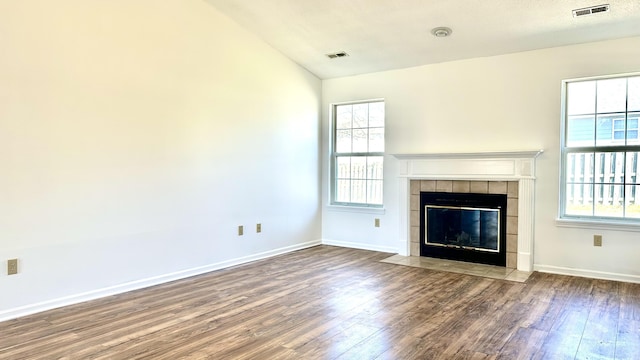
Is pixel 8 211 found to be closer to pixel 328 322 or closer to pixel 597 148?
pixel 328 322

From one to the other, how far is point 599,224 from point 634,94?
4.45ft

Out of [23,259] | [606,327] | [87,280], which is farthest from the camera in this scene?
[87,280]

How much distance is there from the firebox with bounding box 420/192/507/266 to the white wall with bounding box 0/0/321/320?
75.4 inches

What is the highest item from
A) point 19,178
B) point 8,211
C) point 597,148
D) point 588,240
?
point 597,148

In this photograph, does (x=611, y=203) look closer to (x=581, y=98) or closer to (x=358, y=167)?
(x=581, y=98)

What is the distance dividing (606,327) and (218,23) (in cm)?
449

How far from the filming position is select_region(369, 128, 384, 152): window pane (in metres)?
5.79

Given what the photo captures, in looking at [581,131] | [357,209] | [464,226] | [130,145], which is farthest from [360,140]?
[130,145]

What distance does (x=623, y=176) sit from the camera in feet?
13.9

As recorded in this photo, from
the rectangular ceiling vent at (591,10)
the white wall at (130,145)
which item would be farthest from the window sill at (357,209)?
the rectangular ceiling vent at (591,10)

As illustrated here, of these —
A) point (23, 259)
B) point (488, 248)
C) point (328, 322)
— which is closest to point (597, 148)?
point (488, 248)

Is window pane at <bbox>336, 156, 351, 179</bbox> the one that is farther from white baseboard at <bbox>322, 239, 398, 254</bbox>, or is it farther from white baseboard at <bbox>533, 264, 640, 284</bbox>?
white baseboard at <bbox>533, 264, 640, 284</bbox>

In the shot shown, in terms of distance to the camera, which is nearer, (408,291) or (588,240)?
(408,291)

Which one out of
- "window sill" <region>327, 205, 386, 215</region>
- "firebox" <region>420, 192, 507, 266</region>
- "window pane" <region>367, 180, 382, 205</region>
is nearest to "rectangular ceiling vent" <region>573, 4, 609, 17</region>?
"firebox" <region>420, 192, 507, 266</region>
